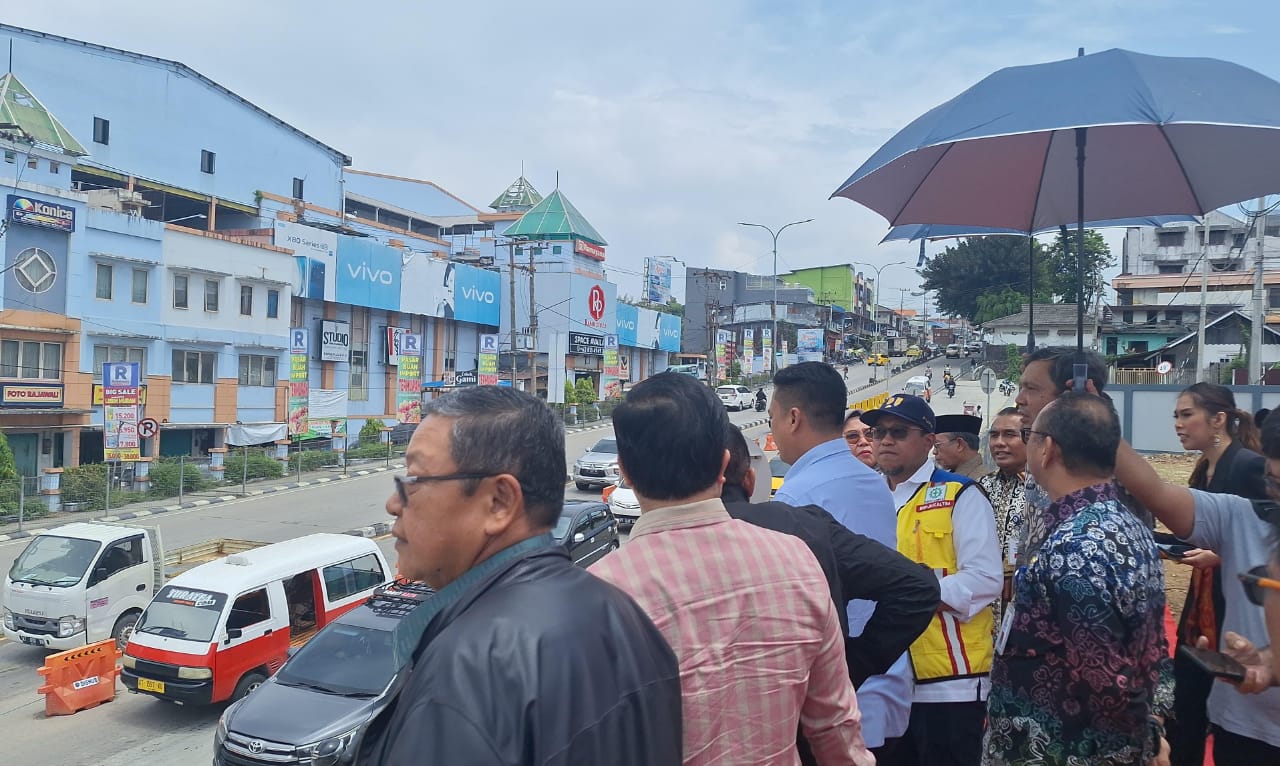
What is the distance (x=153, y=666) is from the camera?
25.4ft

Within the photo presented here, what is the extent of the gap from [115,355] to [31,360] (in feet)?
7.26

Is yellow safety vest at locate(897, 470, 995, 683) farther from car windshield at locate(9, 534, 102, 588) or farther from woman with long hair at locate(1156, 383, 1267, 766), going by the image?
car windshield at locate(9, 534, 102, 588)

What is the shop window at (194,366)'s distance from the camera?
85.7 ft

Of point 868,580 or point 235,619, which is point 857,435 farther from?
point 235,619

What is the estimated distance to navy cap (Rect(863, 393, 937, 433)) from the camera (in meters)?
3.39

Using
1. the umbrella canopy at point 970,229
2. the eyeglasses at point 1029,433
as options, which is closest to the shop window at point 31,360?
the umbrella canopy at point 970,229

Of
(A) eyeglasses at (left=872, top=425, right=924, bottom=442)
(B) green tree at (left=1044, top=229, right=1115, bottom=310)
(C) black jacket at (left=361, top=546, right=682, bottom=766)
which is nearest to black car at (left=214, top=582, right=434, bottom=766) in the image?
(A) eyeglasses at (left=872, top=425, right=924, bottom=442)

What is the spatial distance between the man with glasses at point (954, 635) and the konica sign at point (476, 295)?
37.7 metres

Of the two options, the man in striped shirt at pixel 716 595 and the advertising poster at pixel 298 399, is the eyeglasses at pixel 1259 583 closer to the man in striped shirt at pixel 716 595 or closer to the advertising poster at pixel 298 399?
the man in striped shirt at pixel 716 595

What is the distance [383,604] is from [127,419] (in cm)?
1434

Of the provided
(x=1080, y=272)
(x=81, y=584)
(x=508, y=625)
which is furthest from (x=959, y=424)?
(x=81, y=584)

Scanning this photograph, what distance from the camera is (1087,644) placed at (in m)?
2.41

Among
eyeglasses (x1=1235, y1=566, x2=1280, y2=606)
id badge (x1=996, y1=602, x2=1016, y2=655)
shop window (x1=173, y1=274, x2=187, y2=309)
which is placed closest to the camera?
eyeglasses (x1=1235, y1=566, x2=1280, y2=606)

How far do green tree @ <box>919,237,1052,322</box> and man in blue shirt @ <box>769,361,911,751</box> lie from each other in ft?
177
